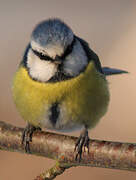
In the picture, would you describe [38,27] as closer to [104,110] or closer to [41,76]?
[41,76]

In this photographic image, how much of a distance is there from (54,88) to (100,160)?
0.44 meters

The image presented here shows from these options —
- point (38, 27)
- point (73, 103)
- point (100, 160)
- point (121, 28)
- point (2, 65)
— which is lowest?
point (100, 160)

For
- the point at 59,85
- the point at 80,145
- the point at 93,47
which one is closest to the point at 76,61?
the point at 59,85

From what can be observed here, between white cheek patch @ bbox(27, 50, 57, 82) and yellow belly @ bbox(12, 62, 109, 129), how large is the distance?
4cm

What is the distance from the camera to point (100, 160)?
1.94 metres

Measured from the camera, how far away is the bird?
80.5 inches

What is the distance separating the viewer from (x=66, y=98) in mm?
2209

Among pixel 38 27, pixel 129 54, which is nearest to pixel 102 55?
pixel 129 54

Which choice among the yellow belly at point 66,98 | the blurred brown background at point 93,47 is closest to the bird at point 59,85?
the yellow belly at point 66,98

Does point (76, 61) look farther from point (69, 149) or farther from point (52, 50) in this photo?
point (69, 149)

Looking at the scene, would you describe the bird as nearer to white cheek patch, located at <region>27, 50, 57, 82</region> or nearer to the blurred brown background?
white cheek patch, located at <region>27, 50, 57, 82</region>

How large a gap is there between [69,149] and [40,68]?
41cm

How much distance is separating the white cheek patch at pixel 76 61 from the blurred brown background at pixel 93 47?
63.9 inches

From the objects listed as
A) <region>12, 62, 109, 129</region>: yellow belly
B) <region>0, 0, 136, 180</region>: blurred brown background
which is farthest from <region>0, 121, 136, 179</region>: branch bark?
<region>0, 0, 136, 180</region>: blurred brown background
